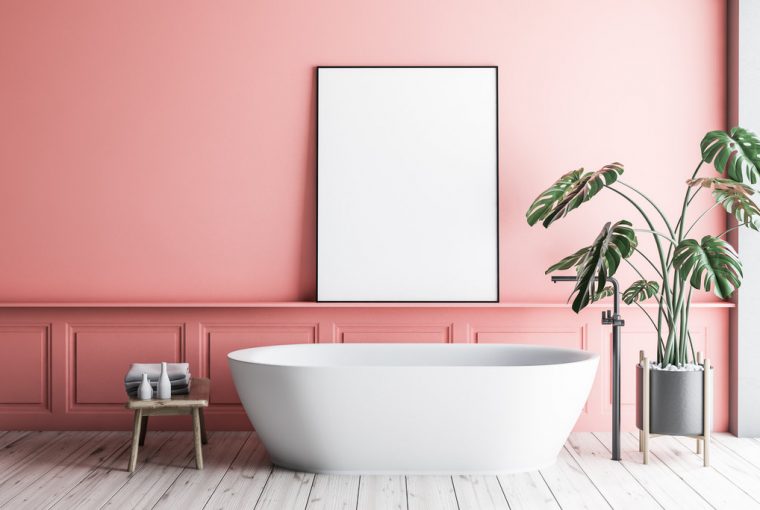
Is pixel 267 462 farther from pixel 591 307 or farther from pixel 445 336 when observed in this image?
pixel 591 307

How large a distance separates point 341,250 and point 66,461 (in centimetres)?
174

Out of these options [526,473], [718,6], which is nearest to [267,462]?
[526,473]

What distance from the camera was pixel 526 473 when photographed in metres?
2.94

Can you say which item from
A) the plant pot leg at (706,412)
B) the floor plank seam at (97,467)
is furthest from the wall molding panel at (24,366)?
the plant pot leg at (706,412)

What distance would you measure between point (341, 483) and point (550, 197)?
1756 mm

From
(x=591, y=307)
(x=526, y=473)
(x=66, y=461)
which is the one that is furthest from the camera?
(x=591, y=307)

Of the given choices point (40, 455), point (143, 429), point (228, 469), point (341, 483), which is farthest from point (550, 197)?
point (40, 455)

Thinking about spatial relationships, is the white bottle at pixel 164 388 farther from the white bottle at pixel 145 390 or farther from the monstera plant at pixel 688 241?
the monstera plant at pixel 688 241

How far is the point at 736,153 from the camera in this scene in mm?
3047

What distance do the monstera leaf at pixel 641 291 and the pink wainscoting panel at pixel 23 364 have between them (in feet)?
10.6

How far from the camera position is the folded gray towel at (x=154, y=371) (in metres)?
3.12

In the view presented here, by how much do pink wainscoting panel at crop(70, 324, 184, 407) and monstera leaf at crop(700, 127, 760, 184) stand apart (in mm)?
2916

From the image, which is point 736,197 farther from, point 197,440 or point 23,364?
point 23,364

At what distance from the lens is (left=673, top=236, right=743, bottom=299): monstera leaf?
2836 millimetres
